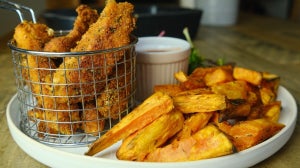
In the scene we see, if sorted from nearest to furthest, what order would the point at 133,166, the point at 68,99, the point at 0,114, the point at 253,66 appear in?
the point at 133,166 < the point at 68,99 < the point at 0,114 < the point at 253,66

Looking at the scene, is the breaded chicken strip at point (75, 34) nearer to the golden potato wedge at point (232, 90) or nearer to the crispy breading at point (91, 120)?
the crispy breading at point (91, 120)

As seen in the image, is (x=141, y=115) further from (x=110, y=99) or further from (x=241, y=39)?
(x=241, y=39)

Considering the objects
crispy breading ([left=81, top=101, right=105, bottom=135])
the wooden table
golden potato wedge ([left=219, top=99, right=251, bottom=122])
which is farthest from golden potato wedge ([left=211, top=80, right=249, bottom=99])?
crispy breading ([left=81, top=101, right=105, bottom=135])

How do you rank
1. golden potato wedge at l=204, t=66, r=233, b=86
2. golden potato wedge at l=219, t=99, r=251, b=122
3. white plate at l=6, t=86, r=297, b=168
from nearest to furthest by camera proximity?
1. white plate at l=6, t=86, r=297, b=168
2. golden potato wedge at l=219, t=99, r=251, b=122
3. golden potato wedge at l=204, t=66, r=233, b=86

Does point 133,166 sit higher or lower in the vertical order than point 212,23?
higher

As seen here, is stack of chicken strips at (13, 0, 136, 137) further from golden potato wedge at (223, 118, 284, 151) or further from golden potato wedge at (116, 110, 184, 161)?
golden potato wedge at (223, 118, 284, 151)

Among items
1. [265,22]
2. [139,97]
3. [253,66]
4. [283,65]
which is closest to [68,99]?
[139,97]

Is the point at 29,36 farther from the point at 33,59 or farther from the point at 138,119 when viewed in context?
the point at 138,119

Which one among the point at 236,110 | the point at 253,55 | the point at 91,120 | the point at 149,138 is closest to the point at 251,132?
the point at 236,110
